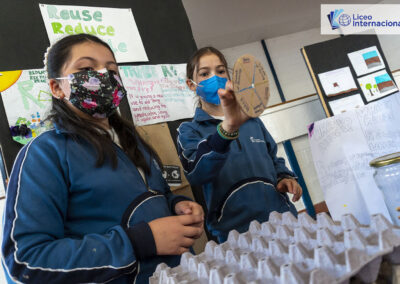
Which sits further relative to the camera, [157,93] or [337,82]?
[337,82]

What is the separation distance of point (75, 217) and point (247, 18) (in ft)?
16.1

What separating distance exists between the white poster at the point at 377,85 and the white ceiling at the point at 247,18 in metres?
2.48

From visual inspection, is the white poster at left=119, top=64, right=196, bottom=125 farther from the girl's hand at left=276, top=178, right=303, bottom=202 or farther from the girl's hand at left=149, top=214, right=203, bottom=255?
the girl's hand at left=149, top=214, right=203, bottom=255

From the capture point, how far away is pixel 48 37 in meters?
1.46

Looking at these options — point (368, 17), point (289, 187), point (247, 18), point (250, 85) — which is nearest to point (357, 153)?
point (289, 187)

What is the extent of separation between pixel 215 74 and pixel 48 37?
78 centimetres

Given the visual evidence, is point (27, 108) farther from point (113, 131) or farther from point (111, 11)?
point (111, 11)

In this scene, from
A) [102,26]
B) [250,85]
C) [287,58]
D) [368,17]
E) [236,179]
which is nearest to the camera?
[250,85]

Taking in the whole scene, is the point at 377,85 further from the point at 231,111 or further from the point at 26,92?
the point at 26,92

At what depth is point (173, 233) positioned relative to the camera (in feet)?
2.64

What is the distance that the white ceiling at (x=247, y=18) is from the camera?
4426 mm

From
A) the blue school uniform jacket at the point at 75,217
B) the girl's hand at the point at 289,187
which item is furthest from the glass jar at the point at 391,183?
the blue school uniform jacket at the point at 75,217

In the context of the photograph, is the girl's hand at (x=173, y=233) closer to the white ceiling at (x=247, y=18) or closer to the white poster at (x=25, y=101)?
the white poster at (x=25, y=101)

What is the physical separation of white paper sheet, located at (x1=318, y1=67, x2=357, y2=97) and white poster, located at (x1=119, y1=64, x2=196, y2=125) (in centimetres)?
103
